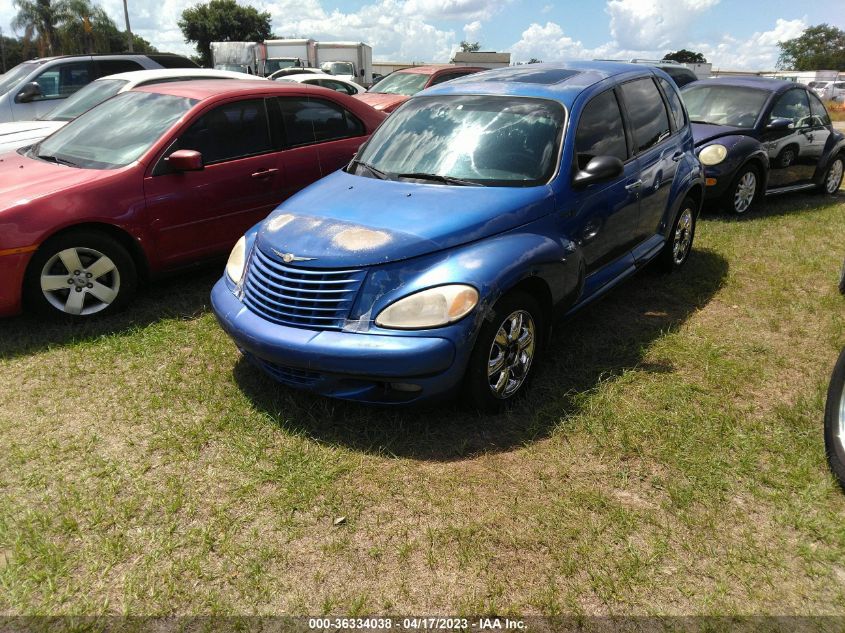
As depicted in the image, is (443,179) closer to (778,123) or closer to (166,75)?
(166,75)

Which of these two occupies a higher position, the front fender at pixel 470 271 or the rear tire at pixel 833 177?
the front fender at pixel 470 271

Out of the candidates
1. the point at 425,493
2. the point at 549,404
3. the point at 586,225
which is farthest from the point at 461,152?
the point at 425,493

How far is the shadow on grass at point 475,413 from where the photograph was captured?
3357mm

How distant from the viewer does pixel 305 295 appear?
3.34 meters

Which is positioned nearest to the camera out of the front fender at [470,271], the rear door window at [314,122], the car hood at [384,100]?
the front fender at [470,271]

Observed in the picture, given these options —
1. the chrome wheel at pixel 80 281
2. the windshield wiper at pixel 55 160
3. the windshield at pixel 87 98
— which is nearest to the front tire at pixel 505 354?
the chrome wheel at pixel 80 281

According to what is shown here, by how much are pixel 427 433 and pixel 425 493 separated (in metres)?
0.48

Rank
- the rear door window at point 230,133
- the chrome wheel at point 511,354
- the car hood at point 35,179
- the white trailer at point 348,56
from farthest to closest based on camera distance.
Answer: the white trailer at point 348,56
the rear door window at point 230,133
the car hood at point 35,179
the chrome wheel at point 511,354

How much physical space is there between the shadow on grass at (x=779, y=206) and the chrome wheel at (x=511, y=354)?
5.09m

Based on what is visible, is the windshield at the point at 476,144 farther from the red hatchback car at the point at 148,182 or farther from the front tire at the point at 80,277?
the front tire at the point at 80,277

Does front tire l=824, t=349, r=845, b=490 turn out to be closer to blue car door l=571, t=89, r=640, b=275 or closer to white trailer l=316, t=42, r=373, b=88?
blue car door l=571, t=89, r=640, b=275

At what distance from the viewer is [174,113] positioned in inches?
206

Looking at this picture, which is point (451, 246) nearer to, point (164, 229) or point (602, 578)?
point (602, 578)

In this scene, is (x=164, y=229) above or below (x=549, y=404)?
above
